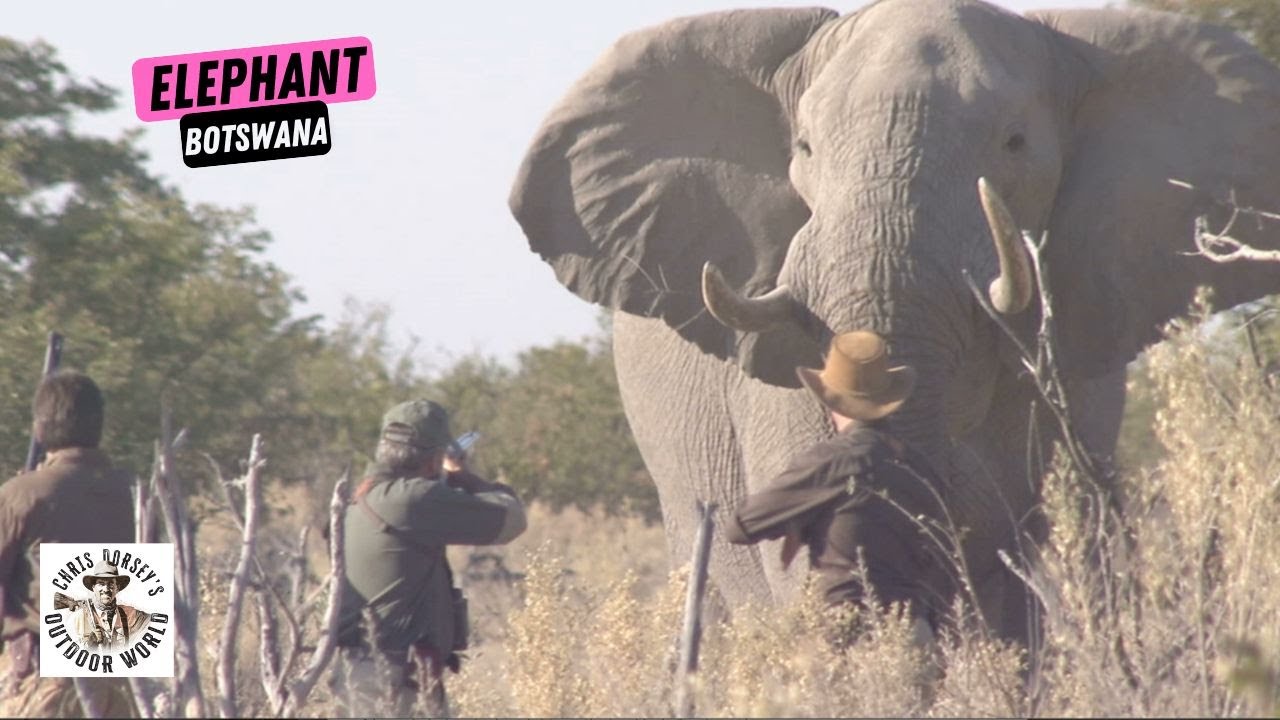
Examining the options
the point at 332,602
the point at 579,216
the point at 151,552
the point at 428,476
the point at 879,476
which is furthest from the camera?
the point at 579,216

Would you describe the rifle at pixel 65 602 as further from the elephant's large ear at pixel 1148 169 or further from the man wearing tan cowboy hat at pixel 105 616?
the elephant's large ear at pixel 1148 169

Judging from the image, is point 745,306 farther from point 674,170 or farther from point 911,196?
point 674,170

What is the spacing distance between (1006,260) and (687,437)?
104 inches

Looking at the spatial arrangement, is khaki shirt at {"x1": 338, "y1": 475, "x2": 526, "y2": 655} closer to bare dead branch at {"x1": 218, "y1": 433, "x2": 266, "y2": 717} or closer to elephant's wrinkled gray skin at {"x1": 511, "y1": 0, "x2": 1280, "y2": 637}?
elephant's wrinkled gray skin at {"x1": 511, "y1": 0, "x2": 1280, "y2": 637}

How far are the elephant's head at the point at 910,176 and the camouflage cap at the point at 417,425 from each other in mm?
997

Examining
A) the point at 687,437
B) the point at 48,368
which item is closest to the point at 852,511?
the point at 48,368

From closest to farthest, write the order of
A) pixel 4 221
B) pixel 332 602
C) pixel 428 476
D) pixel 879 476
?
1. pixel 332 602
2. pixel 879 476
3. pixel 428 476
4. pixel 4 221

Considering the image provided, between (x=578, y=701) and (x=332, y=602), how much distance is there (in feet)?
4.51

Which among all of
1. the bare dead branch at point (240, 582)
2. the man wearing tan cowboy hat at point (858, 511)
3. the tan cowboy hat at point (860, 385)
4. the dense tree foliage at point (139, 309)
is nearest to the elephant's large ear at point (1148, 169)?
the tan cowboy hat at point (860, 385)

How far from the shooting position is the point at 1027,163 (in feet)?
26.9

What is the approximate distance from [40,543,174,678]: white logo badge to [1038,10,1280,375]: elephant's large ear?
11.4 ft

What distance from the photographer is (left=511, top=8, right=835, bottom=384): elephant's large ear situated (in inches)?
348

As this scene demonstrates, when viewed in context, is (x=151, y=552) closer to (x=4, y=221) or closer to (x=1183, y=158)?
(x=1183, y=158)

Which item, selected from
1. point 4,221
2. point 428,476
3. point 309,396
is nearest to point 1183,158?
point 428,476
